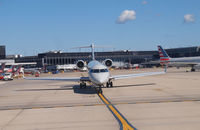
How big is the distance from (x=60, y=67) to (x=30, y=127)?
331 feet

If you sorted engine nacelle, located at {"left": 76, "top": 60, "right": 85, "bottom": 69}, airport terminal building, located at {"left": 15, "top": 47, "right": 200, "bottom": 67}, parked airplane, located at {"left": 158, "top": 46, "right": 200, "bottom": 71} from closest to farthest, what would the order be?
1. engine nacelle, located at {"left": 76, "top": 60, "right": 85, "bottom": 69}
2. parked airplane, located at {"left": 158, "top": 46, "right": 200, "bottom": 71}
3. airport terminal building, located at {"left": 15, "top": 47, "right": 200, "bottom": 67}

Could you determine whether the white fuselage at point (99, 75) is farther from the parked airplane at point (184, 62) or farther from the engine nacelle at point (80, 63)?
the parked airplane at point (184, 62)

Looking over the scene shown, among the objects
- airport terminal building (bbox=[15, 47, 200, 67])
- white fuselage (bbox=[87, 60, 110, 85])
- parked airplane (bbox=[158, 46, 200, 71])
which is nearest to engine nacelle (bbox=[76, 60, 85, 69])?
white fuselage (bbox=[87, 60, 110, 85])

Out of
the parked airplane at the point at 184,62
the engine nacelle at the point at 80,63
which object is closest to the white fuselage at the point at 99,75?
the engine nacelle at the point at 80,63

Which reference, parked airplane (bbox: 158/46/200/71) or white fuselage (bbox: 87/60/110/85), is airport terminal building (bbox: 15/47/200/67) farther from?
white fuselage (bbox: 87/60/110/85)

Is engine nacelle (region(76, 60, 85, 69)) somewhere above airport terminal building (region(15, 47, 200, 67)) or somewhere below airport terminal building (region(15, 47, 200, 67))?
below

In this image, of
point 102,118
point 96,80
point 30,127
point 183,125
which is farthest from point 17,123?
point 96,80

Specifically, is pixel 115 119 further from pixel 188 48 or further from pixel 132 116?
pixel 188 48

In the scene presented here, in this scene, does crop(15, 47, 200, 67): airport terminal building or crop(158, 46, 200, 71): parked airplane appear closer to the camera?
crop(158, 46, 200, 71): parked airplane

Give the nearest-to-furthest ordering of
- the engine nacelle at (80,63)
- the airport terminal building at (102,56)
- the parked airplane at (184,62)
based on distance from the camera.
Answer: the engine nacelle at (80,63) < the parked airplane at (184,62) < the airport terminal building at (102,56)

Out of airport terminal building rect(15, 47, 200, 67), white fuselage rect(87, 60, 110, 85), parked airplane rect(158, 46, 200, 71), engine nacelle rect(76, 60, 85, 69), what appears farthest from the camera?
airport terminal building rect(15, 47, 200, 67)

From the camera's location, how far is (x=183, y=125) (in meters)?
9.91

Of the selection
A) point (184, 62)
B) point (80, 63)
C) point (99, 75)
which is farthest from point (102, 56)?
point (99, 75)

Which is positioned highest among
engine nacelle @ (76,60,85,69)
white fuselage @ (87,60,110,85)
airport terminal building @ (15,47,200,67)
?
airport terminal building @ (15,47,200,67)
